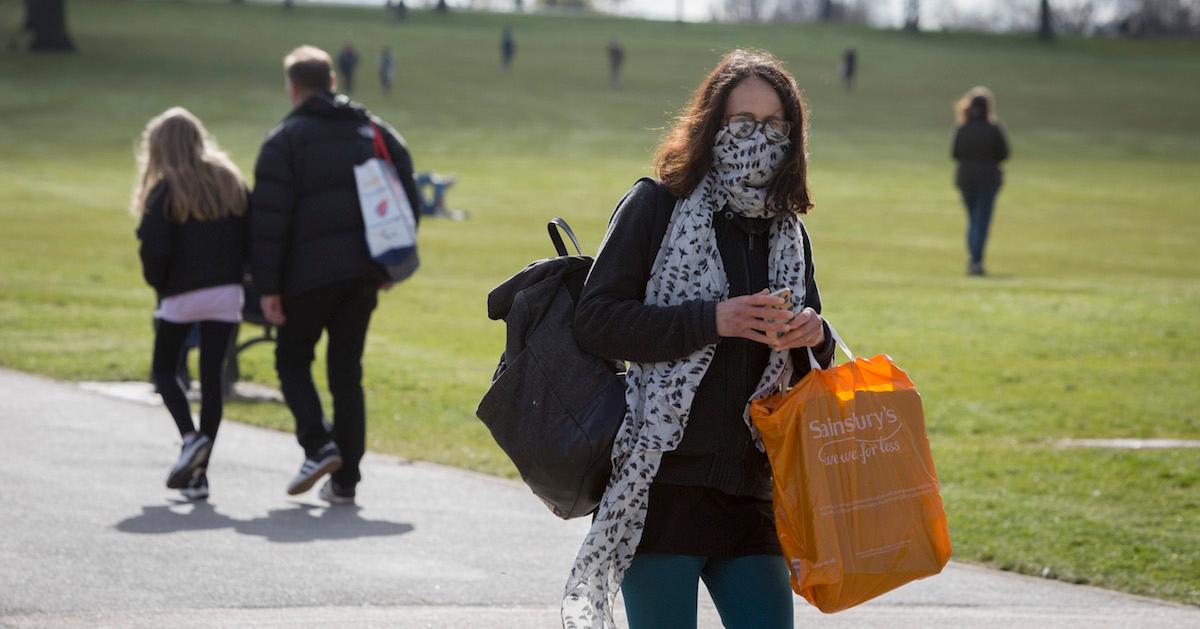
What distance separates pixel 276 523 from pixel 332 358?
799mm

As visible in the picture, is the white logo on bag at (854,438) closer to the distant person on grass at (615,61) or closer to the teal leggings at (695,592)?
the teal leggings at (695,592)

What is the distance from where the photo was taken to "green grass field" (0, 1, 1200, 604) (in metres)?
8.43

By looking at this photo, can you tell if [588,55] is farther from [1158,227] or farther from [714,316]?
[714,316]

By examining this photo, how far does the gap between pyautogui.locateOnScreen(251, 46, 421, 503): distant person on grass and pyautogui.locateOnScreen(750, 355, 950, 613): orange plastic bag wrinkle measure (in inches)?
148

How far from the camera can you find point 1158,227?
2717 cm

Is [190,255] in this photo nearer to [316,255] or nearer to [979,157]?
[316,255]

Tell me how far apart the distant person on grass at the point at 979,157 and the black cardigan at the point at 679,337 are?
15183mm

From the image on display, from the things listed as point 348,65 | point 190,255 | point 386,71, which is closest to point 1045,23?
point 386,71

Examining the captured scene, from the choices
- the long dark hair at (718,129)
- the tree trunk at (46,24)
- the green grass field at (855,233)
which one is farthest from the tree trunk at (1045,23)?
the long dark hair at (718,129)

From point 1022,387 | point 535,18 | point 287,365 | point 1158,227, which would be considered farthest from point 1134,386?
point 535,18

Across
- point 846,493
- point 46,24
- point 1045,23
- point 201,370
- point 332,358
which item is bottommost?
point 46,24

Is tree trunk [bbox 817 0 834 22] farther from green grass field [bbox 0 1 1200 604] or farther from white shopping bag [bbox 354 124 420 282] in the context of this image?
white shopping bag [bbox 354 124 420 282]

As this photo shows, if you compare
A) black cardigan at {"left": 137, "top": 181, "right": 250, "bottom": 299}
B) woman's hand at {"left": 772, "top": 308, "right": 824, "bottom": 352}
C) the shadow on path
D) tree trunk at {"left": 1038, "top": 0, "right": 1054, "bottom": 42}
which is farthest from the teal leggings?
tree trunk at {"left": 1038, "top": 0, "right": 1054, "bottom": 42}

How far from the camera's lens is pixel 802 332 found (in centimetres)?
348
